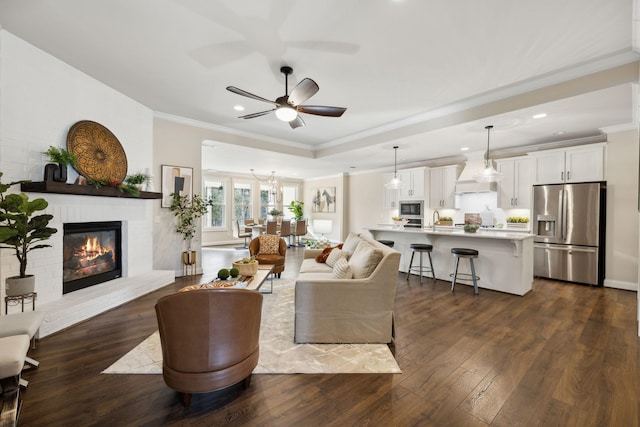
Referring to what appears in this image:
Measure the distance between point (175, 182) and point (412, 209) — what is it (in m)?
5.90

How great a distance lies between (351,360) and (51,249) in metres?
3.43

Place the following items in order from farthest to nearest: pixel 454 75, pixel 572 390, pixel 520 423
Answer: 1. pixel 454 75
2. pixel 572 390
3. pixel 520 423

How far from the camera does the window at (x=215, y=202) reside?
9.52 metres

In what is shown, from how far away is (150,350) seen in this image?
2.40 metres

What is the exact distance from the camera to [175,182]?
15.8 feet

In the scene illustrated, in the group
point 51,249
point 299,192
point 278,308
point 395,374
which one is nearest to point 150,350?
point 278,308

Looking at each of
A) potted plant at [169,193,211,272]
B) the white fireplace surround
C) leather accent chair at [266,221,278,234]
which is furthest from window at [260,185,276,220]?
the white fireplace surround

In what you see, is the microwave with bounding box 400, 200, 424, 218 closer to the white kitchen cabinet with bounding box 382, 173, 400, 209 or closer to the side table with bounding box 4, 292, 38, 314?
the white kitchen cabinet with bounding box 382, 173, 400, 209

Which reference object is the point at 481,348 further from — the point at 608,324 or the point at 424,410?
the point at 608,324

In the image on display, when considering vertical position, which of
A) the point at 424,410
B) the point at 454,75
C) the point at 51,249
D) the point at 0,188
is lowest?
the point at 424,410

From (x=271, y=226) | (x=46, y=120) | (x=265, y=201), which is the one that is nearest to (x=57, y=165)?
(x=46, y=120)

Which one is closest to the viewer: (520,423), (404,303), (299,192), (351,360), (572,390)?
(520,423)

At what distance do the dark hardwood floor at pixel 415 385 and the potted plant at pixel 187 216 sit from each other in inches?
74.5

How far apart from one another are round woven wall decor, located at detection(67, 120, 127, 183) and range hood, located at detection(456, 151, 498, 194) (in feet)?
21.9
